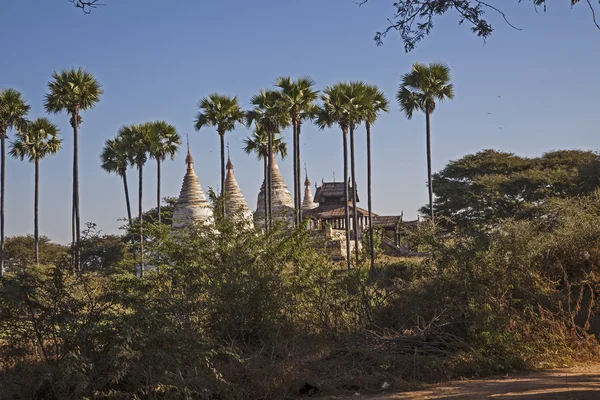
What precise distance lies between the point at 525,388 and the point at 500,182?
112ft

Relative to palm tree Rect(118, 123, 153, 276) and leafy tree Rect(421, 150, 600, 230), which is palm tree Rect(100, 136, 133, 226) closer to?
palm tree Rect(118, 123, 153, 276)

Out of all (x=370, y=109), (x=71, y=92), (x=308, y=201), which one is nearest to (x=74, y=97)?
(x=71, y=92)

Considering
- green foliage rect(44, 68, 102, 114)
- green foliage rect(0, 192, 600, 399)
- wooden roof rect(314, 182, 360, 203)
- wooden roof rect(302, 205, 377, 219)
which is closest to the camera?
green foliage rect(0, 192, 600, 399)

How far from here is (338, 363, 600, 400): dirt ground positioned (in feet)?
28.9

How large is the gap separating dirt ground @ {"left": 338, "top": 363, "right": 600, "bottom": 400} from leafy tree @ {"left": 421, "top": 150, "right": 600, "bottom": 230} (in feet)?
90.0

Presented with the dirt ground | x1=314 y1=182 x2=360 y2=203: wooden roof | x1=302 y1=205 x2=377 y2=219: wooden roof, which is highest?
x1=314 y1=182 x2=360 y2=203: wooden roof

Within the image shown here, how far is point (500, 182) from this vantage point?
42219mm

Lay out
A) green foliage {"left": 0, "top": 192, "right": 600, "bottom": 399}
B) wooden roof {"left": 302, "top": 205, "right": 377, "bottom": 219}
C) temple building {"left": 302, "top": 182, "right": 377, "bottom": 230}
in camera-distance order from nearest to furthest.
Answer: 1. green foliage {"left": 0, "top": 192, "right": 600, "bottom": 399}
2. wooden roof {"left": 302, "top": 205, "right": 377, "bottom": 219}
3. temple building {"left": 302, "top": 182, "right": 377, "bottom": 230}

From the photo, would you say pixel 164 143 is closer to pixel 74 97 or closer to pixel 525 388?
pixel 74 97

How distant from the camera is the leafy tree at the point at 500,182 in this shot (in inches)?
1596

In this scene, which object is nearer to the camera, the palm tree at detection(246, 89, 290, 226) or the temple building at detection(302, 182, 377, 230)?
the palm tree at detection(246, 89, 290, 226)

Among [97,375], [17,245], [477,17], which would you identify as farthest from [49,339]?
[17,245]

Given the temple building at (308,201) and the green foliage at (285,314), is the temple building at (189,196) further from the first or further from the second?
the green foliage at (285,314)

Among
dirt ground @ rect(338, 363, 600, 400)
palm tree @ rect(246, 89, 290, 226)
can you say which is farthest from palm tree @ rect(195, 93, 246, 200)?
dirt ground @ rect(338, 363, 600, 400)
